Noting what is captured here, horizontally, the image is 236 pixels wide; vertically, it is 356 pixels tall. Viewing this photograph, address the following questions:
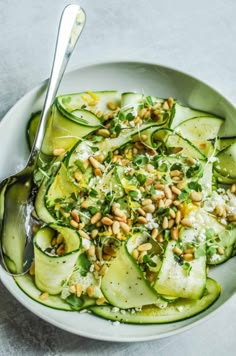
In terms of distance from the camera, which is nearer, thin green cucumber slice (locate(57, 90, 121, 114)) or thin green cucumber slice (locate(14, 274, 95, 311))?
thin green cucumber slice (locate(14, 274, 95, 311))

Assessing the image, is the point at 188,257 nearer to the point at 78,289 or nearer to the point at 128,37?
the point at 78,289

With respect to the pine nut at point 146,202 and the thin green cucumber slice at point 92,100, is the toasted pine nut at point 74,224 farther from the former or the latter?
the thin green cucumber slice at point 92,100

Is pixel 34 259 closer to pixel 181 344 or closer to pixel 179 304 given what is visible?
pixel 179 304

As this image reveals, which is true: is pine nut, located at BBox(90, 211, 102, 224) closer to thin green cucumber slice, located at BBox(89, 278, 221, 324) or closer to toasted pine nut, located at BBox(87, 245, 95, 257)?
toasted pine nut, located at BBox(87, 245, 95, 257)

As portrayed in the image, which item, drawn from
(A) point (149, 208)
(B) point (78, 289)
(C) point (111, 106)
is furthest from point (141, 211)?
(C) point (111, 106)

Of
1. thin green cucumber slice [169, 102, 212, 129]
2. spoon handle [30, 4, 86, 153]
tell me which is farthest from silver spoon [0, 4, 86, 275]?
thin green cucumber slice [169, 102, 212, 129]

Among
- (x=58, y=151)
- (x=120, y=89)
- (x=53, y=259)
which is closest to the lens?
(x=53, y=259)
